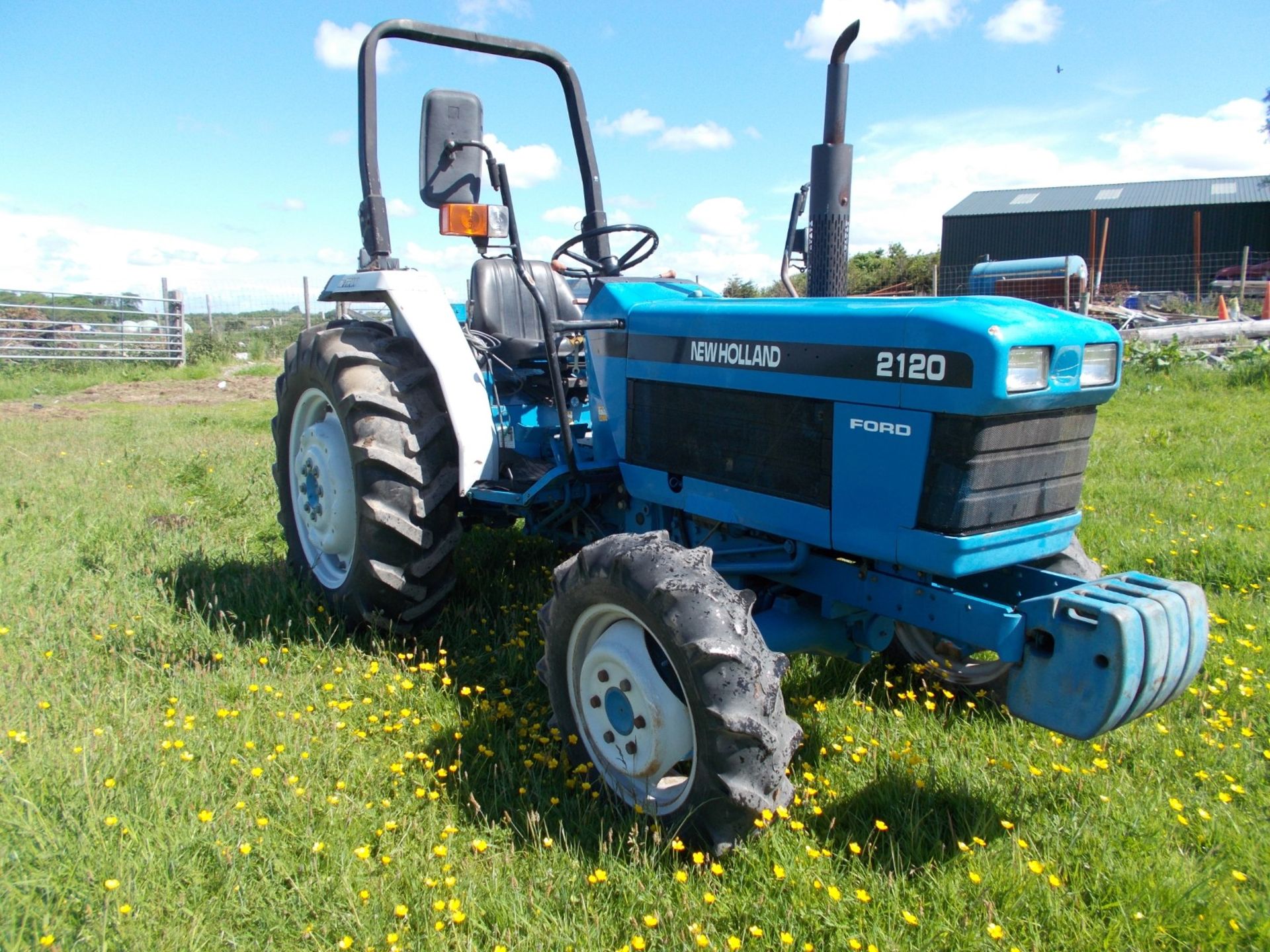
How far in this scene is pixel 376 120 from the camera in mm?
3986

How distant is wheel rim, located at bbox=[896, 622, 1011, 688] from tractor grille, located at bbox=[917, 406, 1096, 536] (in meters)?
0.80

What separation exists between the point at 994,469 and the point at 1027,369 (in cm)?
26

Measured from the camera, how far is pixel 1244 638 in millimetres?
3605

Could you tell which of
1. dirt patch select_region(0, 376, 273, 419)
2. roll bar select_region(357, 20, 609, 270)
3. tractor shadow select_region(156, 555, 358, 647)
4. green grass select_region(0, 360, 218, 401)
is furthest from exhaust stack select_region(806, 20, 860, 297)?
green grass select_region(0, 360, 218, 401)

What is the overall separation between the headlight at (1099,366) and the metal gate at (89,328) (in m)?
16.3

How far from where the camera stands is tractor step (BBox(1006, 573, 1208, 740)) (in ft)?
7.04

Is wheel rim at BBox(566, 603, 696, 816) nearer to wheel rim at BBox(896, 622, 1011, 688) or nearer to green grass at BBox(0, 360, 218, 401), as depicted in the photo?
wheel rim at BBox(896, 622, 1011, 688)

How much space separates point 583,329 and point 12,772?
216cm

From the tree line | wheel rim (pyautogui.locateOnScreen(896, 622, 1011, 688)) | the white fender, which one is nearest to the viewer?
wheel rim (pyautogui.locateOnScreen(896, 622, 1011, 688))

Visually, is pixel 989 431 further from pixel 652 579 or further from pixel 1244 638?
pixel 1244 638

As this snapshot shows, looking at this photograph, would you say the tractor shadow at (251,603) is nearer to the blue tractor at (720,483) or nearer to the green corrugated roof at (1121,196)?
the blue tractor at (720,483)

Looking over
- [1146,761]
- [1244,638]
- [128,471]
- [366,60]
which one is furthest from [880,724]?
[128,471]

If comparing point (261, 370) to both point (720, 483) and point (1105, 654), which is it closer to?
point (720, 483)

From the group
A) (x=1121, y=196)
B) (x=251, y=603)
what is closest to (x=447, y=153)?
(x=251, y=603)
